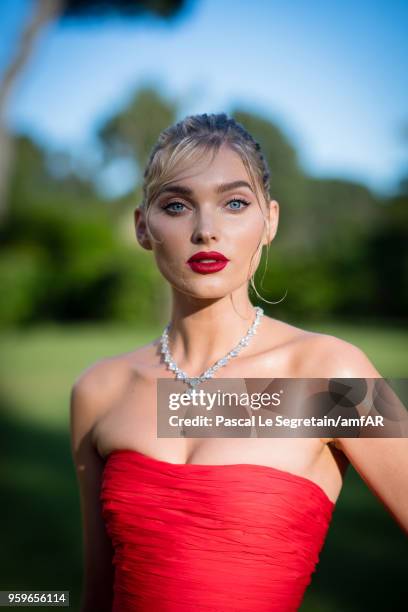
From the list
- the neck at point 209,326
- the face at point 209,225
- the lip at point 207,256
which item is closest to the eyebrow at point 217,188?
the face at point 209,225

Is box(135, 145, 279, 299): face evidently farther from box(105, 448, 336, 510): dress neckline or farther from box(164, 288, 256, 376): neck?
box(105, 448, 336, 510): dress neckline

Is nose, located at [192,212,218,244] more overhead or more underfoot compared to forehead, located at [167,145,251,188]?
more underfoot

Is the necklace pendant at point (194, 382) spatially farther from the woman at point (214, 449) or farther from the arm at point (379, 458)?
the arm at point (379, 458)

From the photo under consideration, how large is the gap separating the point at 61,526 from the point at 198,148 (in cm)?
601

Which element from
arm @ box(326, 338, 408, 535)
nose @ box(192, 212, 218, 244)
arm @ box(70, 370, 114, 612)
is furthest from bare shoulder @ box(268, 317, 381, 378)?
arm @ box(70, 370, 114, 612)

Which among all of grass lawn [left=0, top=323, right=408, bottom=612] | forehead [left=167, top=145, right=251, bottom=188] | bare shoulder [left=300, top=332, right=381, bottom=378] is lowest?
grass lawn [left=0, top=323, right=408, bottom=612]

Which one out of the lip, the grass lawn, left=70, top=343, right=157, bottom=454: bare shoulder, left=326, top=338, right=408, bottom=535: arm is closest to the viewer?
left=326, top=338, right=408, bottom=535: arm

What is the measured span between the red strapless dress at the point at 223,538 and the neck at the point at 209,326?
326 millimetres

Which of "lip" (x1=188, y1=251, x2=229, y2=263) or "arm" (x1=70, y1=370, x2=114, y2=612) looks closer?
"lip" (x1=188, y1=251, x2=229, y2=263)

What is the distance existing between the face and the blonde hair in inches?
1.1

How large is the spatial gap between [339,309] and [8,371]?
15.0 metres

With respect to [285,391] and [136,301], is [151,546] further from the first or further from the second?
[136,301]

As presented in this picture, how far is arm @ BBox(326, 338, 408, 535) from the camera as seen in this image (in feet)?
5.46
